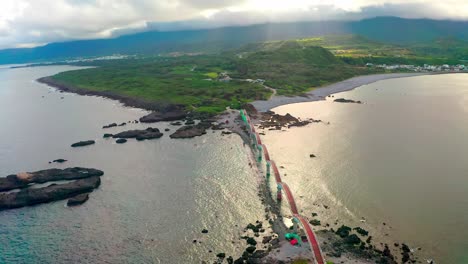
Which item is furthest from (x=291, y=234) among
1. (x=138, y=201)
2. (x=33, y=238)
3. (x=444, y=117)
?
(x=444, y=117)

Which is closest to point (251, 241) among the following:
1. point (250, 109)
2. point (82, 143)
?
point (82, 143)

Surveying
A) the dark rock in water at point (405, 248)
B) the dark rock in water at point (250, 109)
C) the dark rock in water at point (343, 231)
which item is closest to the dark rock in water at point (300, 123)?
the dark rock in water at point (250, 109)

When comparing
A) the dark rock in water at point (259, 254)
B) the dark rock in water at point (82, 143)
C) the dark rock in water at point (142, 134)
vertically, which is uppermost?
the dark rock in water at point (142, 134)

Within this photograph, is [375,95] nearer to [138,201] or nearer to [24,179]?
[138,201]

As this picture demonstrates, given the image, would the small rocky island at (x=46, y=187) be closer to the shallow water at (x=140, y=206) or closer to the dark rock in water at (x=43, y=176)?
the dark rock in water at (x=43, y=176)

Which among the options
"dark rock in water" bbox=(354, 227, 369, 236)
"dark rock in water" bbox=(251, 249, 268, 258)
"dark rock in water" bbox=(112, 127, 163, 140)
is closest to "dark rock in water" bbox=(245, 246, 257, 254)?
"dark rock in water" bbox=(251, 249, 268, 258)
